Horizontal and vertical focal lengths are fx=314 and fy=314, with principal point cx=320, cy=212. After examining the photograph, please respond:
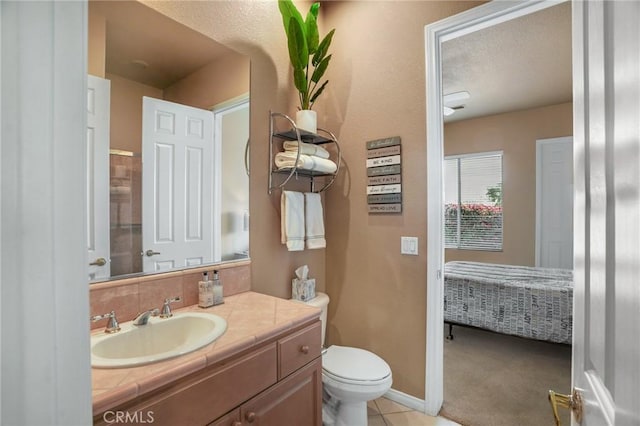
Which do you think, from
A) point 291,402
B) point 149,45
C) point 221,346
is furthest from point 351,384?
point 149,45

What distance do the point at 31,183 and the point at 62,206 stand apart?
4 centimetres

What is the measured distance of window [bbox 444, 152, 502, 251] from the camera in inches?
186

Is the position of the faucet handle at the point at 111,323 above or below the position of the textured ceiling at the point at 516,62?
below

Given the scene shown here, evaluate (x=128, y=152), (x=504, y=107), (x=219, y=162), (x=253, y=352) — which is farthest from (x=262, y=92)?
(x=504, y=107)

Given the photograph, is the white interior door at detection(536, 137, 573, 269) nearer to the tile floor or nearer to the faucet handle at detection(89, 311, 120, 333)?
the tile floor

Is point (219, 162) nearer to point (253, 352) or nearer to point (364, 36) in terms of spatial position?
point (253, 352)

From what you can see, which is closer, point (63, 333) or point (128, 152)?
point (63, 333)

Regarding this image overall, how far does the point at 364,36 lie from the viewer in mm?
2223

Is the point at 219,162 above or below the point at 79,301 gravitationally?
above

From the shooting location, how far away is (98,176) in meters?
1.24

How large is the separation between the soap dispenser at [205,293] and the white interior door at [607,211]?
4.49 ft

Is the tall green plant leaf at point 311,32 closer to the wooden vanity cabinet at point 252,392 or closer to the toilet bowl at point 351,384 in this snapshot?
the wooden vanity cabinet at point 252,392

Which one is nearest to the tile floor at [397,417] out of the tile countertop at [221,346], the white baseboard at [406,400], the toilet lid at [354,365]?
the white baseboard at [406,400]

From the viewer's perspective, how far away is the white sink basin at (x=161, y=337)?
1098mm
